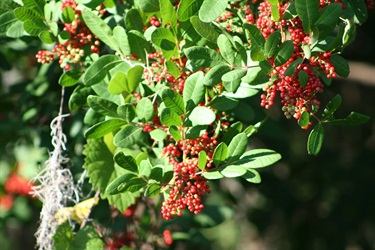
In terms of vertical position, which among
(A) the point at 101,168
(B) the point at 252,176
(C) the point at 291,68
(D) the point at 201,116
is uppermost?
(C) the point at 291,68

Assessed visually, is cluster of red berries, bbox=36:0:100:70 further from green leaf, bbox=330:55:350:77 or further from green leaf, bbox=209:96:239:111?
green leaf, bbox=330:55:350:77

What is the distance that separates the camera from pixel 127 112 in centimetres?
134

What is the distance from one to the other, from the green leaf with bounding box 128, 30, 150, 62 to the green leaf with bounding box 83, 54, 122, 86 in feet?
0.19

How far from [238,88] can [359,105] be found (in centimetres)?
235

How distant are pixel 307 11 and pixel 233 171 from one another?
331mm

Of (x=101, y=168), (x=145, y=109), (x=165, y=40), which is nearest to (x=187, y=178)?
(x=145, y=109)

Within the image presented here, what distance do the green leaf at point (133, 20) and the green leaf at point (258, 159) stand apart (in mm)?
356

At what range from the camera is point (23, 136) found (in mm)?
2217

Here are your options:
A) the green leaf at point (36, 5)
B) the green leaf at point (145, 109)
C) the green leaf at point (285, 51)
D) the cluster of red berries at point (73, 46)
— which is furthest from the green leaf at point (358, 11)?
the green leaf at point (36, 5)

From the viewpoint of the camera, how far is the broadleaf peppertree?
3.98 ft

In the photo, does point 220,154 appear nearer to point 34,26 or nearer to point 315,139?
point 315,139

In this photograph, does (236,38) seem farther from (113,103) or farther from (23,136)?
(23,136)

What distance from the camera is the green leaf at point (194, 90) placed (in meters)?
1.28

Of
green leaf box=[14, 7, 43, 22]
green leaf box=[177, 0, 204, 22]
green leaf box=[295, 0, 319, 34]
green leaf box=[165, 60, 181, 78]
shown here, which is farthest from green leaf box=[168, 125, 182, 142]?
green leaf box=[14, 7, 43, 22]
